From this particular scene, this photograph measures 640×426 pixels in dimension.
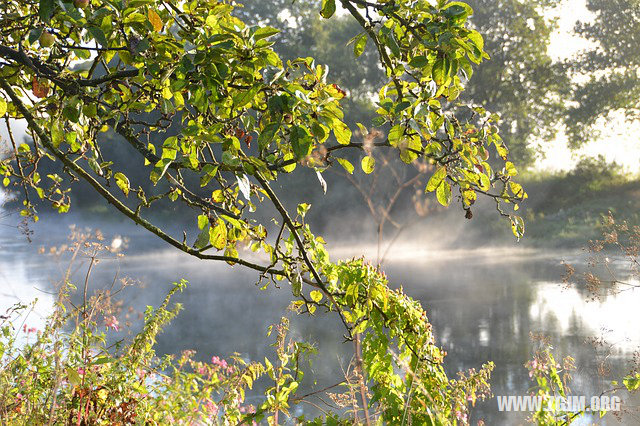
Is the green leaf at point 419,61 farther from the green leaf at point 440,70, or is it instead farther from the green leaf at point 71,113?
the green leaf at point 71,113

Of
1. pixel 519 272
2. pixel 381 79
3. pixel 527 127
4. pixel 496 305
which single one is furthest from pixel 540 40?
pixel 496 305

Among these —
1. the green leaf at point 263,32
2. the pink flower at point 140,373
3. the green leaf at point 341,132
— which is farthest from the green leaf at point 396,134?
the pink flower at point 140,373

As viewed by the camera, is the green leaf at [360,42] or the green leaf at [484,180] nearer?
the green leaf at [484,180]

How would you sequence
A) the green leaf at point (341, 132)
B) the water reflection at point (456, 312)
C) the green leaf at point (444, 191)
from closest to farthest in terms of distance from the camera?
the green leaf at point (341, 132) < the green leaf at point (444, 191) < the water reflection at point (456, 312)

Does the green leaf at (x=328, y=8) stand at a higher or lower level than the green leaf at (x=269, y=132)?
higher

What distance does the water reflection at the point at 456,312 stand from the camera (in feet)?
22.1

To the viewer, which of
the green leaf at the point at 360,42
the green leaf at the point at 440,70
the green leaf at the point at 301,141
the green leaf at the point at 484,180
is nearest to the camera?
the green leaf at the point at 301,141

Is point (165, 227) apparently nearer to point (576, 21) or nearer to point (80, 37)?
point (576, 21)

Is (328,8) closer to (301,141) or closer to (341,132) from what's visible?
(341,132)

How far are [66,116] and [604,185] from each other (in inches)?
707

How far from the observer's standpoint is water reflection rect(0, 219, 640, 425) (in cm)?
675

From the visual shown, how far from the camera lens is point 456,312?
930 cm

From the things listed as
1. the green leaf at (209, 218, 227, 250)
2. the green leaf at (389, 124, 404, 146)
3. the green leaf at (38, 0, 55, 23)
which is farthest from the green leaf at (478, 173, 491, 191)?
the green leaf at (38, 0, 55, 23)

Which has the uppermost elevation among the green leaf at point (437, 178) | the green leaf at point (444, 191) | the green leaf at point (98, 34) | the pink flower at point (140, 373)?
the green leaf at point (98, 34)
